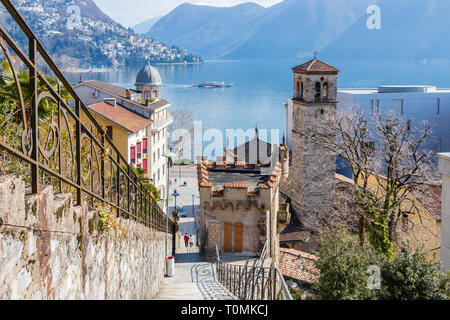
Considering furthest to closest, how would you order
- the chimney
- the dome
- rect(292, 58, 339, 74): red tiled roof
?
the dome
the chimney
rect(292, 58, 339, 74): red tiled roof

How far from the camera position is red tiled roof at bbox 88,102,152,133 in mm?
32234

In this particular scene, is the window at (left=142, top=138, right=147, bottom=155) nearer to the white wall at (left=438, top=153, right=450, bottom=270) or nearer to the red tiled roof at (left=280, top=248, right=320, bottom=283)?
the red tiled roof at (left=280, top=248, right=320, bottom=283)

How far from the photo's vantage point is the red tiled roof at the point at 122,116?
3223 cm

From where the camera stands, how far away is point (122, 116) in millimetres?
34656

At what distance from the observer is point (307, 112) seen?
34812 millimetres

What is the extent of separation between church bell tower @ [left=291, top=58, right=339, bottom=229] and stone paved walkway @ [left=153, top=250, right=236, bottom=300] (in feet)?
53.6

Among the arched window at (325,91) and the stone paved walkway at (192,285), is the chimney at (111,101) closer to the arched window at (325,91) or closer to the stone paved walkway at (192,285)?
the arched window at (325,91)

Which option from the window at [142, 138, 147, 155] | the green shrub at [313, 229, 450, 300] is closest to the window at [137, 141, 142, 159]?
the window at [142, 138, 147, 155]

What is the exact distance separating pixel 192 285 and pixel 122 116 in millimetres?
25028

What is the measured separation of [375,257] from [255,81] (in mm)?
184911

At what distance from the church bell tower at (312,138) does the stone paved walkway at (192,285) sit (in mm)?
16352

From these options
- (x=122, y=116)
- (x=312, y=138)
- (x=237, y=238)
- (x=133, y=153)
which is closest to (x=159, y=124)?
(x=122, y=116)

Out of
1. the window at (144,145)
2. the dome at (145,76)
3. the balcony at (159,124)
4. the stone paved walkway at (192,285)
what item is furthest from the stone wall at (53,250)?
the dome at (145,76)
